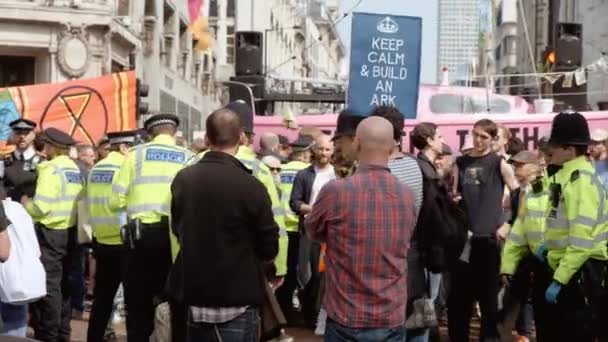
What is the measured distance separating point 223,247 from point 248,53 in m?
21.1

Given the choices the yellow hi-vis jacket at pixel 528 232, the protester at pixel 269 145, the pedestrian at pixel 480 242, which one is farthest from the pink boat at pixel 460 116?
the yellow hi-vis jacket at pixel 528 232

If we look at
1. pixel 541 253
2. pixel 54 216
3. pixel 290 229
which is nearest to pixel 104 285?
pixel 54 216

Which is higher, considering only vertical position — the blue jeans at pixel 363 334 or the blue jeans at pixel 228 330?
the blue jeans at pixel 363 334

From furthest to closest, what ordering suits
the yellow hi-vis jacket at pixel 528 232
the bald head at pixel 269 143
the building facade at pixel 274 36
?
the building facade at pixel 274 36 → the bald head at pixel 269 143 → the yellow hi-vis jacket at pixel 528 232

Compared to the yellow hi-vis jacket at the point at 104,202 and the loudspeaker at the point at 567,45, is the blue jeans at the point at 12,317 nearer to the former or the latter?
the yellow hi-vis jacket at the point at 104,202

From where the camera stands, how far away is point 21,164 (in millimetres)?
11688

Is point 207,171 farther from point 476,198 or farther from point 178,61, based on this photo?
point 178,61

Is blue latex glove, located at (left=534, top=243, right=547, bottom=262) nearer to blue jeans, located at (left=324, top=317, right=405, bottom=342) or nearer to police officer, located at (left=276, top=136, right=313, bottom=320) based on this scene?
blue jeans, located at (left=324, top=317, right=405, bottom=342)

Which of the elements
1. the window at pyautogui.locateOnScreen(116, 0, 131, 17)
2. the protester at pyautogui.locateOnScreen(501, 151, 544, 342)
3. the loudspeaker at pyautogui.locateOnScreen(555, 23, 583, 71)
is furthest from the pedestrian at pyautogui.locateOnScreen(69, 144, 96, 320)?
the window at pyautogui.locateOnScreen(116, 0, 131, 17)

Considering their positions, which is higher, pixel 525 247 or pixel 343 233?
pixel 343 233

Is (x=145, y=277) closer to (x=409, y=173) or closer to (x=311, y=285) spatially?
(x=409, y=173)

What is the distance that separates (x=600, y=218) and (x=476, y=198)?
3384 mm

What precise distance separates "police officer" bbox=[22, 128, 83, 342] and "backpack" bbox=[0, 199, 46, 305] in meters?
1.87

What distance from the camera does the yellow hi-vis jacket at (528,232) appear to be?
8047 mm
